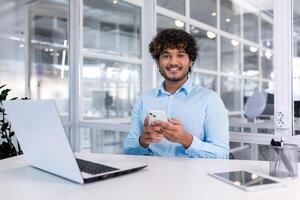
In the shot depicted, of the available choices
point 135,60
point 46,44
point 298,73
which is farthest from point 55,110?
point 46,44

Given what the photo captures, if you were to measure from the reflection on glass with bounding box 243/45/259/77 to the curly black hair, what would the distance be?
8.21ft

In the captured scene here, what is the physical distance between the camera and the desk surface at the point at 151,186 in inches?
33.2

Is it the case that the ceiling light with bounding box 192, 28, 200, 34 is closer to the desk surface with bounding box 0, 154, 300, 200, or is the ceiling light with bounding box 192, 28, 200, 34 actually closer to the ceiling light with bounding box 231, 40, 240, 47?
the ceiling light with bounding box 231, 40, 240, 47

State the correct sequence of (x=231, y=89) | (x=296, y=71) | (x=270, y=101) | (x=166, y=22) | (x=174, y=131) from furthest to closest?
(x=231, y=89)
(x=166, y=22)
(x=270, y=101)
(x=296, y=71)
(x=174, y=131)

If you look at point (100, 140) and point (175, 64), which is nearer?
point (175, 64)

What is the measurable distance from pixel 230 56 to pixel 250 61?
28 cm

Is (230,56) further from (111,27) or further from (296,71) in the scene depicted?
(296,71)

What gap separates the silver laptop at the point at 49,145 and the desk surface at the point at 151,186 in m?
0.03

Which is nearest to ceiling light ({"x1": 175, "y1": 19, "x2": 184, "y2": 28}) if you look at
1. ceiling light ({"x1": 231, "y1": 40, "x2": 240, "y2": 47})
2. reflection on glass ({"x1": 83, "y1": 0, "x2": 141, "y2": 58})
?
reflection on glass ({"x1": 83, "y1": 0, "x2": 141, "y2": 58})

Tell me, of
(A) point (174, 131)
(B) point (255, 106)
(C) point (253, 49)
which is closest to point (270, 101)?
(B) point (255, 106)

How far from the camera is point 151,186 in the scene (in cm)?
92

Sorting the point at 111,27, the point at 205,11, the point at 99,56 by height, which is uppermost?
the point at 205,11

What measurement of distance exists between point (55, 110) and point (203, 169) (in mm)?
551

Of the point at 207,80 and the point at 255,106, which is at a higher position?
the point at 207,80
